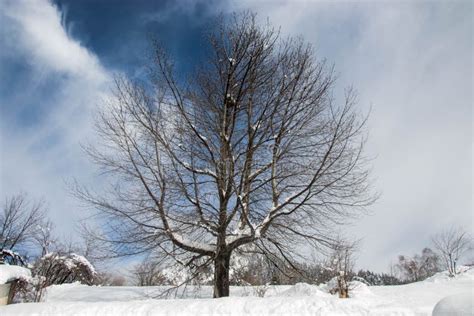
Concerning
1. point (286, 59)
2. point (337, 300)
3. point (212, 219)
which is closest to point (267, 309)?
point (337, 300)

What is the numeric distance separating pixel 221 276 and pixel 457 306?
15.8ft

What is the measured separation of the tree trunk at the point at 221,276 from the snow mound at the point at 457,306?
451 cm

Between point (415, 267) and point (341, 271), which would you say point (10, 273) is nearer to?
point (341, 271)

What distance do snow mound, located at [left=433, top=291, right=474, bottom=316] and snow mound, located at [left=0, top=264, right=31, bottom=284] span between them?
9.50 metres

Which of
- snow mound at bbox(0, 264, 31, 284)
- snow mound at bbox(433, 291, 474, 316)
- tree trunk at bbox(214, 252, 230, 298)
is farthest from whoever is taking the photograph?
snow mound at bbox(0, 264, 31, 284)

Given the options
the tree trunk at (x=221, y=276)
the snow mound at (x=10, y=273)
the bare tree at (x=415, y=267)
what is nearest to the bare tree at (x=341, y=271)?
the tree trunk at (x=221, y=276)

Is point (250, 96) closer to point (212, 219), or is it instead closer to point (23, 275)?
point (212, 219)

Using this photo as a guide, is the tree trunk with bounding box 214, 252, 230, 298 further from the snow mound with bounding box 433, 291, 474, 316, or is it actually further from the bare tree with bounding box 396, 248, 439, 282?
the bare tree with bounding box 396, 248, 439, 282

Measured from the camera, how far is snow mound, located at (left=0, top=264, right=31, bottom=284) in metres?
7.82

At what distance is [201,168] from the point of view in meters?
7.58

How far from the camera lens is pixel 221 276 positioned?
6820 millimetres

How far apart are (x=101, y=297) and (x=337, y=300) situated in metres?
8.72

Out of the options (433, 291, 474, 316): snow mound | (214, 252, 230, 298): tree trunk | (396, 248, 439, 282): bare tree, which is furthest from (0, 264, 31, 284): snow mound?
(396, 248, 439, 282): bare tree

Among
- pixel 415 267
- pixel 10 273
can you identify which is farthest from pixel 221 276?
pixel 415 267
